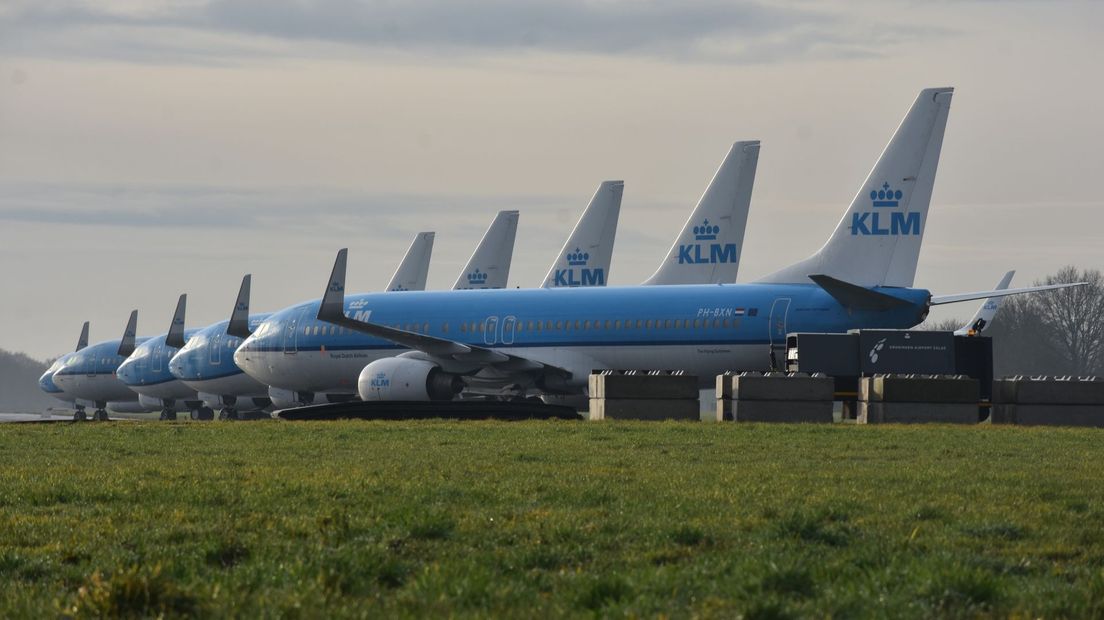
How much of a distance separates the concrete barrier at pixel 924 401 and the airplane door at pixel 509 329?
Answer: 1625 cm

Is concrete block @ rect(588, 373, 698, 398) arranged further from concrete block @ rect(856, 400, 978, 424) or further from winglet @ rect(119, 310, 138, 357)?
winglet @ rect(119, 310, 138, 357)

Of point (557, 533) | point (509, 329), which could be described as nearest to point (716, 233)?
point (509, 329)

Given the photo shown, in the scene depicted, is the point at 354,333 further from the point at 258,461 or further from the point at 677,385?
the point at 258,461

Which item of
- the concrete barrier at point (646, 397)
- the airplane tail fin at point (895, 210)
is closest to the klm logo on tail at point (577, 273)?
the airplane tail fin at point (895, 210)

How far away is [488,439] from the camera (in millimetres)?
24859

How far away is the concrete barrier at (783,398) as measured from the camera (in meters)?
32.6

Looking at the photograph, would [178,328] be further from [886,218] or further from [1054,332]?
[1054,332]

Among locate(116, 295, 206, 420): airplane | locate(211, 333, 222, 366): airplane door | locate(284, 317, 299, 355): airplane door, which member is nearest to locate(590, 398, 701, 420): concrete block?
locate(284, 317, 299, 355): airplane door

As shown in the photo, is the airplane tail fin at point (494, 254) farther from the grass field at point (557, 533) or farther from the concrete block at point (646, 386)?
the grass field at point (557, 533)

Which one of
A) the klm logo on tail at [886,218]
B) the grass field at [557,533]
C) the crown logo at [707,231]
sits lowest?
the grass field at [557,533]

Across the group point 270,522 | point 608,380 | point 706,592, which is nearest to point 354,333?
point 608,380

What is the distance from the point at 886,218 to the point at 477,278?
109 feet

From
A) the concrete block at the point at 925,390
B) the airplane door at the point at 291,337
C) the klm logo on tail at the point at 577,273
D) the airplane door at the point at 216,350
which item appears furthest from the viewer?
the klm logo on tail at the point at 577,273

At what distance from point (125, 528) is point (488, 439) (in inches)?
505
